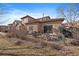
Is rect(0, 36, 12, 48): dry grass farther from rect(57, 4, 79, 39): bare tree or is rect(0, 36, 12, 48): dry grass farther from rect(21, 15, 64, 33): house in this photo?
rect(57, 4, 79, 39): bare tree

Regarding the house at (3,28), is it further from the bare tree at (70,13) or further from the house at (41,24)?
the bare tree at (70,13)

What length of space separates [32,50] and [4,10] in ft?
2.02

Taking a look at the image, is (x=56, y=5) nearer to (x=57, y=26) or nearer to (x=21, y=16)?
(x=57, y=26)

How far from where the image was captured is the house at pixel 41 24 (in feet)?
8.11

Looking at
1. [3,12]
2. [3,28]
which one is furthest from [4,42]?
[3,12]

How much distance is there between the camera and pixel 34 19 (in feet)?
8.15

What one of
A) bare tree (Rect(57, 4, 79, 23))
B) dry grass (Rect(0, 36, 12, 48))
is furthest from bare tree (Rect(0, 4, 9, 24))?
bare tree (Rect(57, 4, 79, 23))

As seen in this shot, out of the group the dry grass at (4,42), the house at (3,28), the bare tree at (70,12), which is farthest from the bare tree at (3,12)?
the bare tree at (70,12)

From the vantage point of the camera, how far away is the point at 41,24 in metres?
2.50

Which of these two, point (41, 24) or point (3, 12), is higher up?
point (3, 12)

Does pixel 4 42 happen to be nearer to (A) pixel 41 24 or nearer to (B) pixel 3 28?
(B) pixel 3 28

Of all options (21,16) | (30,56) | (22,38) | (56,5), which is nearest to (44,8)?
(56,5)

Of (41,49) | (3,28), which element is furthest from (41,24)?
(3,28)

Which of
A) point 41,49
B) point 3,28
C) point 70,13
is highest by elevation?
point 70,13
